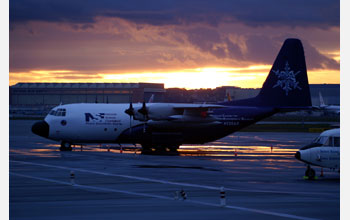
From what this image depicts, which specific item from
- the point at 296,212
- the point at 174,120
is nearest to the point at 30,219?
the point at 296,212

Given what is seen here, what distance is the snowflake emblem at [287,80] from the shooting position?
47.2 m

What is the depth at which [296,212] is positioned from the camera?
62.4ft

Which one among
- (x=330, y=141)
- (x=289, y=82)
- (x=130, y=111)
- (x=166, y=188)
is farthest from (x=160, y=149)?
(x=166, y=188)

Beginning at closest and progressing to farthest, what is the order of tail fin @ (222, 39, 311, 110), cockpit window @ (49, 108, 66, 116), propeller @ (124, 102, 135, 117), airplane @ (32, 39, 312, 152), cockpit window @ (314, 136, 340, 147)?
1. cockpit window @ (314, 136, 340, 147)
2. propeller @ (124, 102, 135, 117)
3. airplane @ (32, 39, 312, 152)
4. cockpit window @ (49, 108, 66, 116)
5. tail fin @ (222, 39, 311, 110)

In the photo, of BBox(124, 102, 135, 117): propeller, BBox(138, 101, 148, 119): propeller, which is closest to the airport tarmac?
BBox(138, 101, 148, 119): propeller

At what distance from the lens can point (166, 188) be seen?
2486 cm

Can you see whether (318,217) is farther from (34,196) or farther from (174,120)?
(174,120)

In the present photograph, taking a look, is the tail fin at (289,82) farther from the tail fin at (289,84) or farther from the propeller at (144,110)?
the propeller at (144,110)

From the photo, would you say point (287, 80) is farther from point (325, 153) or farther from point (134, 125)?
point (325, 153)

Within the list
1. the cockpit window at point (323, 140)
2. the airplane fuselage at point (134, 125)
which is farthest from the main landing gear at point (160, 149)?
the cockpit window at point (323, 140)

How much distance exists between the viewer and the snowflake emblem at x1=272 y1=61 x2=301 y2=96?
47.2m

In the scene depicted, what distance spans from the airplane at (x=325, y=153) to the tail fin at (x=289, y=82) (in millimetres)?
18894

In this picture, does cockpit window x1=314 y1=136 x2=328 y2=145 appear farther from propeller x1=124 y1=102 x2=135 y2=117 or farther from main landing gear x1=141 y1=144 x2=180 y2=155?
main landing gear x1=141 y1=144 x2=180 y2=155

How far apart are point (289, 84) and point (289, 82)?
0.75 ft
